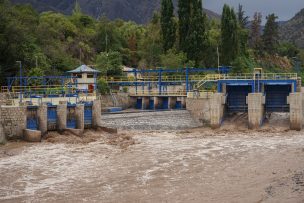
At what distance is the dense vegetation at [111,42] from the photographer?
5109 cm

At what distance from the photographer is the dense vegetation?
51.1m

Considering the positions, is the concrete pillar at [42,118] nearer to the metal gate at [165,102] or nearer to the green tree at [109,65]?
the metal gate at [165,102]

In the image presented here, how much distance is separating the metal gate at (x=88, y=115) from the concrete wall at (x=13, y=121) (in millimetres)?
6341

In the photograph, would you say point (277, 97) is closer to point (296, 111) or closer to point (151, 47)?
point (296, 111)

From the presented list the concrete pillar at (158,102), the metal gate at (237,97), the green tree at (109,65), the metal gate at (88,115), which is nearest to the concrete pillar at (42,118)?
the metal gate at (88,115)

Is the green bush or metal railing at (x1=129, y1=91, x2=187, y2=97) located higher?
the green bush

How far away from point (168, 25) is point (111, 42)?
15658 millimetres

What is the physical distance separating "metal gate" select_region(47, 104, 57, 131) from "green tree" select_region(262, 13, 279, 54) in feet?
227

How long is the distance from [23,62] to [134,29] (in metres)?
41.1

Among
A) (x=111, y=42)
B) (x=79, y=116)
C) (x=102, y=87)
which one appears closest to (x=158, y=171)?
(x=79, y=116)

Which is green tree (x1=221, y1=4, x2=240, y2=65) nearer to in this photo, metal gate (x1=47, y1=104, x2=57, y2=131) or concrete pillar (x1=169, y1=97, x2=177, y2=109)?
concrete pillar (x1=169, y1=97, x2=177, y2=109)

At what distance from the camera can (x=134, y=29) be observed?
90.9 metres

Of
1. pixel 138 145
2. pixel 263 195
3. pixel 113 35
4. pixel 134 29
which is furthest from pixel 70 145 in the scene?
pixel 134 29

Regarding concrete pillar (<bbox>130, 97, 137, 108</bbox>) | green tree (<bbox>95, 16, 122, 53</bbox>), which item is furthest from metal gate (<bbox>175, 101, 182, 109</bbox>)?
green tree (<bbox>95, 16, 122, 53</bbox>)
